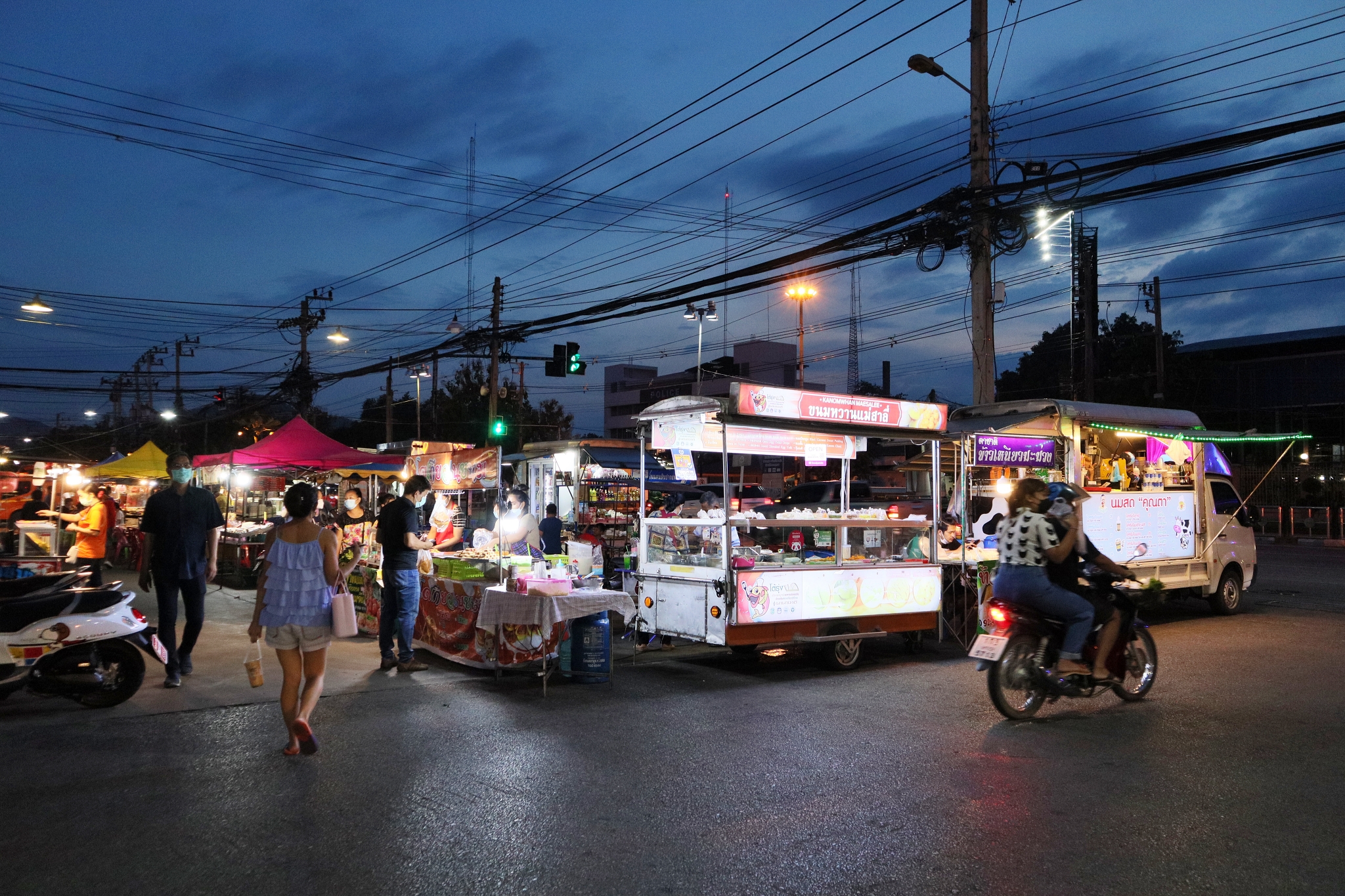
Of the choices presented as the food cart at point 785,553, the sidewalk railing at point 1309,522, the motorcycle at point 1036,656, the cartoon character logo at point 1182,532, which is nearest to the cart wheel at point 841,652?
the food cart at point 785,553

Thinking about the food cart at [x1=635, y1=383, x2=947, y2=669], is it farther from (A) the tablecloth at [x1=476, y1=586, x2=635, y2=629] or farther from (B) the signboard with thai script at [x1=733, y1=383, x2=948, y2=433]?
(A) the tablecloth at [x1=476, y1=586, x2=635, y2=629]

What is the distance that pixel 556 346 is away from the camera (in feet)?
70.6

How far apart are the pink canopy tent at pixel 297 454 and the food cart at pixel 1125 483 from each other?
1193cm

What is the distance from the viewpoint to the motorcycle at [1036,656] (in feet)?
22.1

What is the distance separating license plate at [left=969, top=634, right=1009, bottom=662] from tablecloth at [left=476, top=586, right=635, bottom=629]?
322cm

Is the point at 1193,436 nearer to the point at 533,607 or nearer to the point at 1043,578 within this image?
the point at 1043,578

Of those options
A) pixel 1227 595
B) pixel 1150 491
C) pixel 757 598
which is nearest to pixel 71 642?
pixel 757 598

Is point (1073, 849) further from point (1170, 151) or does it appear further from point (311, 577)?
point (1170, 151)

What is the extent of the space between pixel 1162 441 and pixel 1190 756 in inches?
358

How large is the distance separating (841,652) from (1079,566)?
2810mm

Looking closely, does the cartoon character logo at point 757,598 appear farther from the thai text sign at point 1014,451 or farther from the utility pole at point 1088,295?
the utility pole at point 1088,295

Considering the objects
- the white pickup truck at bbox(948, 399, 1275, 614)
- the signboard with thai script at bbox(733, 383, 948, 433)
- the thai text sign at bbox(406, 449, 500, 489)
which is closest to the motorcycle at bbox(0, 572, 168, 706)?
the signboard with thai script at bbox(733, 383, 948, 433)

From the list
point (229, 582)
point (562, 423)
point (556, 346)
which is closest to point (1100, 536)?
point (556, 346)

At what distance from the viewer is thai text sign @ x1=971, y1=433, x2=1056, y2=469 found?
11.4 metres
